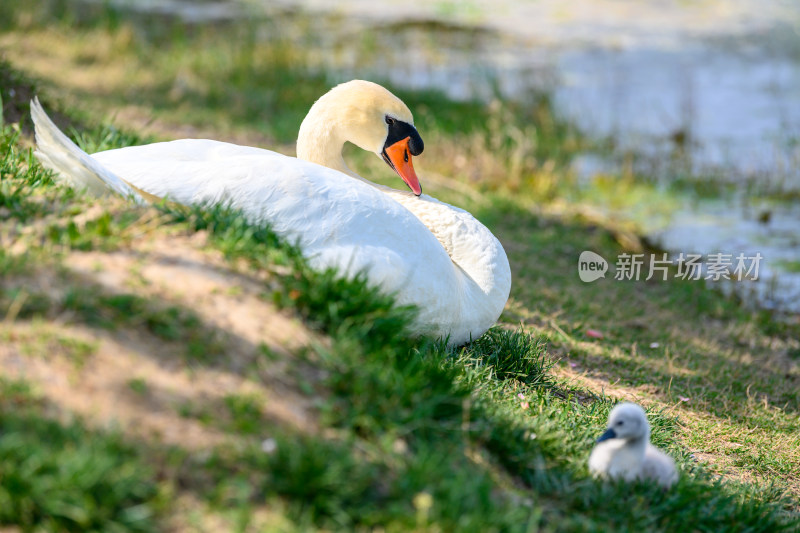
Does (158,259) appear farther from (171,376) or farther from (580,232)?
(580,232)

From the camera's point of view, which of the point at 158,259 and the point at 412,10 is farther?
the point at 412,10

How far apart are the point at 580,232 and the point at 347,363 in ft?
19.0

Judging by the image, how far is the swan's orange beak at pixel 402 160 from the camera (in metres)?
4.79

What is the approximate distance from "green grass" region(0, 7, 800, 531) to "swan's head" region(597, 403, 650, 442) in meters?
0.20

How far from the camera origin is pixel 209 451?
2.69 m

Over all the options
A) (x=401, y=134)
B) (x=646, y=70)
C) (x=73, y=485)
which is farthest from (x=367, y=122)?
(x=646, y=70)

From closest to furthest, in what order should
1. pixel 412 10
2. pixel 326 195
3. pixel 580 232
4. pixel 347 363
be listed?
pixel 347 363, pixel 326 195, pixel 580 232, pixel 412 10

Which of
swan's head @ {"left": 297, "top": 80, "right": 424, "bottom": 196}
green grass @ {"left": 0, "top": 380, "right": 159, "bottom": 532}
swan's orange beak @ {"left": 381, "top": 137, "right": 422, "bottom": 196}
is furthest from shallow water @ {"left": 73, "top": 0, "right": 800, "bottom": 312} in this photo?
green grass @ {"left": 0, "top": 380, "right": 159, "bottom": 532}

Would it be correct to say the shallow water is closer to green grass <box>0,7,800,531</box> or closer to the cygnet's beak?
green grass <box>0,7,800,531</box>

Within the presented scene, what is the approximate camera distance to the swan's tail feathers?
3.71 meters

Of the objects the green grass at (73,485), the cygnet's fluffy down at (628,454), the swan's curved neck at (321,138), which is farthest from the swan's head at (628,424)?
the swan's curved neck at (321,138)

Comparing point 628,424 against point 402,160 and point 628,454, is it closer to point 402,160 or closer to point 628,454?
point 628,454

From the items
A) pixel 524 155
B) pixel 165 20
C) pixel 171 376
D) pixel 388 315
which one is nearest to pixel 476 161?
pixel 524 155

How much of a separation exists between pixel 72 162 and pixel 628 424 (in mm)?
2583
